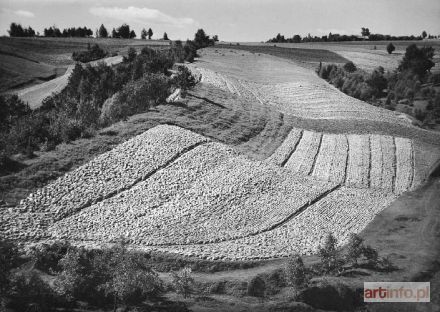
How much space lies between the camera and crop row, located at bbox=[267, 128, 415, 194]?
46.2 m

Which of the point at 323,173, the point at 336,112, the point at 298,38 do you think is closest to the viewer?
the point at 323,173

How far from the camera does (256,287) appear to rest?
1048 inches

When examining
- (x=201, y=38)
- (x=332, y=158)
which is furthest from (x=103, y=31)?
(x=332, y=158)

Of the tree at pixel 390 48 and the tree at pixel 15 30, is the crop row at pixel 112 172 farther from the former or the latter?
the tree at pixel 15 30

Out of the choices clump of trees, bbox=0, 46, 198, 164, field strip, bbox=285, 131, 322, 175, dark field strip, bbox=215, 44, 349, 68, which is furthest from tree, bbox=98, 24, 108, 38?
field strip, bbox=285, 131, 322, 175

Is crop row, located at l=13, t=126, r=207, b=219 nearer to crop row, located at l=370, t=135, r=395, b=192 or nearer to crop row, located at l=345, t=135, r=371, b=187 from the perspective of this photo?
crop row, located at l=345, t=135, r=371, b=187

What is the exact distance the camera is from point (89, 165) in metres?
35.0

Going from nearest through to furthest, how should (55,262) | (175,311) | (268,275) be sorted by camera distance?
1. (175,311)
2. (55,262)
3. (268,275)

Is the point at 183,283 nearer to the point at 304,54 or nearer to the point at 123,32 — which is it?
the point at 304,54

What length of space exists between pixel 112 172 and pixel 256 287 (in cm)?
1523

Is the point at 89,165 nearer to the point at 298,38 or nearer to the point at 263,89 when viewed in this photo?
the point at 263,89

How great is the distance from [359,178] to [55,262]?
32.3 m

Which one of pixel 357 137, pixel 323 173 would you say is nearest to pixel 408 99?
pixel 357 137

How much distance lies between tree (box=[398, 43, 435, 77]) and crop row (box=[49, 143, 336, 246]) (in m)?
76.8
